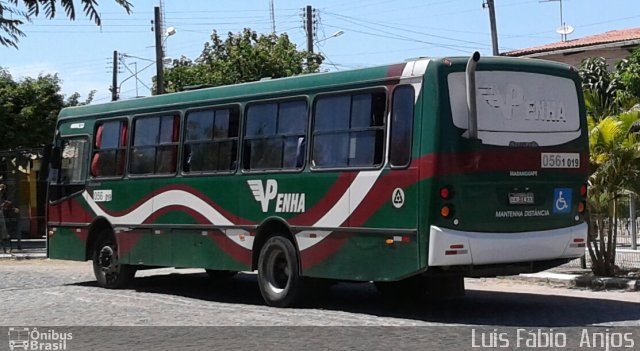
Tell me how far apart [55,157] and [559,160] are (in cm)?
933

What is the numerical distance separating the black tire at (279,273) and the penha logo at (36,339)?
3.06 metres

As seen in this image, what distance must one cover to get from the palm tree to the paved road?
3.42ft

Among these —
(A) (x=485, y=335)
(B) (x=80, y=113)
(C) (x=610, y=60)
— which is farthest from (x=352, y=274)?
(C) (x=610, y=60)

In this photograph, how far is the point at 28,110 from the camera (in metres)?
36.5

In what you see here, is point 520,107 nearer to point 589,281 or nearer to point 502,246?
point 502,246

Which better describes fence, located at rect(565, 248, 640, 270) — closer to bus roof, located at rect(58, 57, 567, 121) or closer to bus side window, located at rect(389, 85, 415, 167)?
bus roof, located at rect(58, 57, 567, 121)

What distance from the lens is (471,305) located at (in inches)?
512

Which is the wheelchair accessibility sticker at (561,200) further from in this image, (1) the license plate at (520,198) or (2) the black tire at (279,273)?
(2) the black tire at (279,273)

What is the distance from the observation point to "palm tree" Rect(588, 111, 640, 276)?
1534cm

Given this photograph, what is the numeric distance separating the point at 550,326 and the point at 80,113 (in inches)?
381

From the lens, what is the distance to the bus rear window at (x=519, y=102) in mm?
11266

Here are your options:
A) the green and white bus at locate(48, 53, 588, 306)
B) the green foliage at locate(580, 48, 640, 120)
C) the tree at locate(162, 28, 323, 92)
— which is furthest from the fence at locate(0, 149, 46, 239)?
the green foliage at locate(580, 48, 640, 120)

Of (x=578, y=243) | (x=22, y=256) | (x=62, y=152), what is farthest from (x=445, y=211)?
(x=22, y=256)

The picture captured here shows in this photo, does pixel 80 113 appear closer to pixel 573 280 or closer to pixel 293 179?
pixel 293 179
